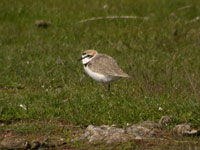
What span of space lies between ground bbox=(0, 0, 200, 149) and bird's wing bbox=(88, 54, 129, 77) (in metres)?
0.37

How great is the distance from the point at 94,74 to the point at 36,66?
222 cm

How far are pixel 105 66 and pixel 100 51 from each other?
3.00 meters

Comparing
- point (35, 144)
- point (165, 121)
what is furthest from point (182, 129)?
point (35, 144)

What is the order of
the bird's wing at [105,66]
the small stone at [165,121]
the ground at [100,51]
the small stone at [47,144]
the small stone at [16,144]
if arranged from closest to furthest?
the small stone at [16,144] → the small stone at [47,144] → the small stone at [165,121] → the ground at [100,51] → the bird's wing at [105,66]

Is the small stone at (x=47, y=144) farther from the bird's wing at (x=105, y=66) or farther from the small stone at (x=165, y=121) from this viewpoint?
the bird's wing at (x=105, y=66)

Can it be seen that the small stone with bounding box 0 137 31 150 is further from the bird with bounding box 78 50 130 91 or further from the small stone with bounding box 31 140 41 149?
the bird with bounding box 78 50 130 91

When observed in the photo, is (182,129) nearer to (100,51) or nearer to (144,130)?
(144,130)

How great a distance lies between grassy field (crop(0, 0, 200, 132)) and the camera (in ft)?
25.7

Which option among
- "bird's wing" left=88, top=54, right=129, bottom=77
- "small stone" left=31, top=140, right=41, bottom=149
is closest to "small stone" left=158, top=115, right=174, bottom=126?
"bird's wing" left=88, top=54, right=129, bottom=77

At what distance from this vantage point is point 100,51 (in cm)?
1227

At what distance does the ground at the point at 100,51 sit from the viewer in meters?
7.76

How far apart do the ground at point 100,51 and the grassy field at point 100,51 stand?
2cm

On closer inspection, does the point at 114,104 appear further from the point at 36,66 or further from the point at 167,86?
the point at 36,66

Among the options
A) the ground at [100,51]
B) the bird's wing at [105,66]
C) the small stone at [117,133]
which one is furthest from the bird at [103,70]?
the small stone at [117,133]
